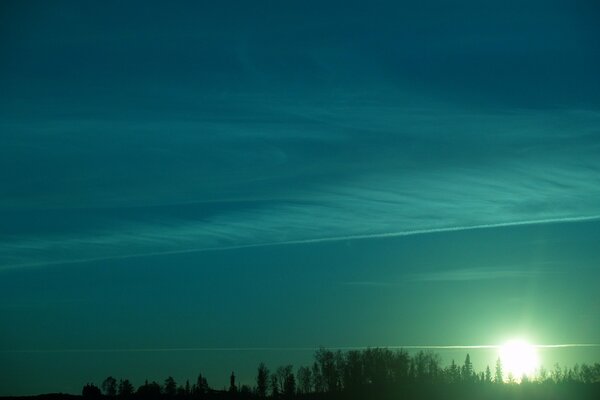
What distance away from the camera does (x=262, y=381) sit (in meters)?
164

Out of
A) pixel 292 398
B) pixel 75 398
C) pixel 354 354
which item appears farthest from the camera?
pixel 354 354

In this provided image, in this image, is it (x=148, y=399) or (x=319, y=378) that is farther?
(x=319, y=378)

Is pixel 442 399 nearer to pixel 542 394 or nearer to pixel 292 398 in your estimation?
pixel 542 394

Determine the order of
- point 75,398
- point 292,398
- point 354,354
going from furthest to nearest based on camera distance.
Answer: point 354,354
point 292,398
point 75,398

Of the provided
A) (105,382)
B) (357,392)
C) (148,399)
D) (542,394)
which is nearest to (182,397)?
(148,399)

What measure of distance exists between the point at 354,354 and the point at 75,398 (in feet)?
198

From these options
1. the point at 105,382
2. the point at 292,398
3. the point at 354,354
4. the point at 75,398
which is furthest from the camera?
the point at 354,354

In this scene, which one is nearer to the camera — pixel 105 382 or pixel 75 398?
pixel 75 398

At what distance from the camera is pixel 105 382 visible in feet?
549

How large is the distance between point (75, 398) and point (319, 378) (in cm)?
4992

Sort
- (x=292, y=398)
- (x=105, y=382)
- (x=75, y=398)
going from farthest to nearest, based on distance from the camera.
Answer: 1. (x=105, y=382)
2. (x=292, y=398)
3. (x=75, y=398)

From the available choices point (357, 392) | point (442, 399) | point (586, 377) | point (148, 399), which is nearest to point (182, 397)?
point (148, 399)

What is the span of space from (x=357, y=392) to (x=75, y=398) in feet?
160

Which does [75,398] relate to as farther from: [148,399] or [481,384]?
[481,384]
